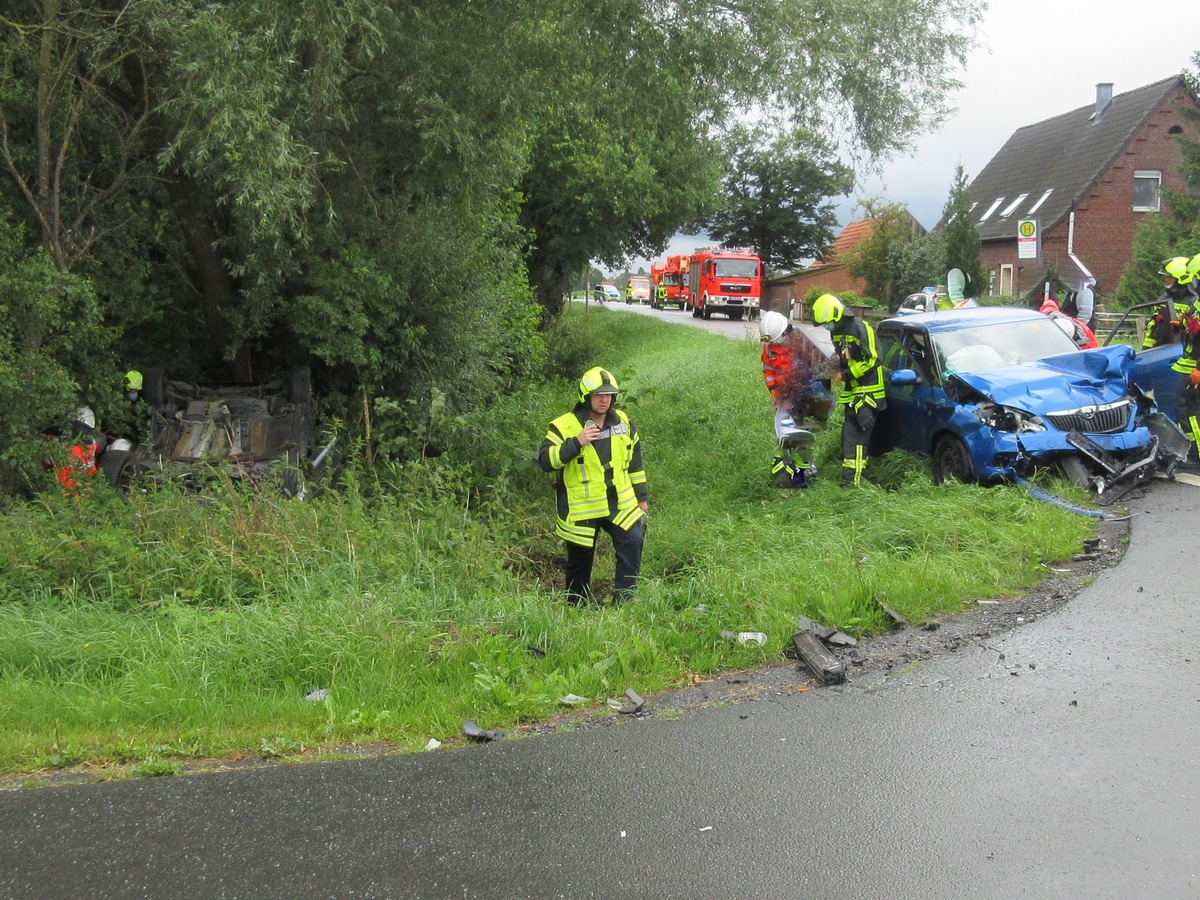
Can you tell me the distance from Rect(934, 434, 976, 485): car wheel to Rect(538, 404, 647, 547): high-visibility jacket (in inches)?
138

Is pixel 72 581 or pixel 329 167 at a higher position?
pixel 329 167

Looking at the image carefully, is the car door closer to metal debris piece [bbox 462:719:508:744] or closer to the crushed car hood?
the crushed car hood

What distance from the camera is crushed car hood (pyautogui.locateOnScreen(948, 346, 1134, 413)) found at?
29.9ft

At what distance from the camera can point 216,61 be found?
8750 millimetres

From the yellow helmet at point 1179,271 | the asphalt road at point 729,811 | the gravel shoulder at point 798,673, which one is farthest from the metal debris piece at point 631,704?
the yellow helmet at point 1179,271

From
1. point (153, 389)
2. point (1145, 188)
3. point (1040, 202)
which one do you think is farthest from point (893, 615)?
point (1040, 202)

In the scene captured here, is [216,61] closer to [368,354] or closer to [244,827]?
[368,354]

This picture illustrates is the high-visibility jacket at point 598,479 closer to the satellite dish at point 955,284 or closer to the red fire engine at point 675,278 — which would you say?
the satellite dish at point 955,284

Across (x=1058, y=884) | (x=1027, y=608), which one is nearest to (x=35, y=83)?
(x=1027, y=608)

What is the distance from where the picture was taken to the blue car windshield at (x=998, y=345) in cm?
991

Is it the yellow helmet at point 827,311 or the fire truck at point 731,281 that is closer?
the yellow helmet at point 827,311

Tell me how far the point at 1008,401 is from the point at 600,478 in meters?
4.06

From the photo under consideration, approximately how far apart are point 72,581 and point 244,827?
371 cm

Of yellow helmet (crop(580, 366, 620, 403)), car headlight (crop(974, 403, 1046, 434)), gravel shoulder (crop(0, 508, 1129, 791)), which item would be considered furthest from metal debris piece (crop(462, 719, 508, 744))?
car headlight (crop(974, 403, 1046, 434))
